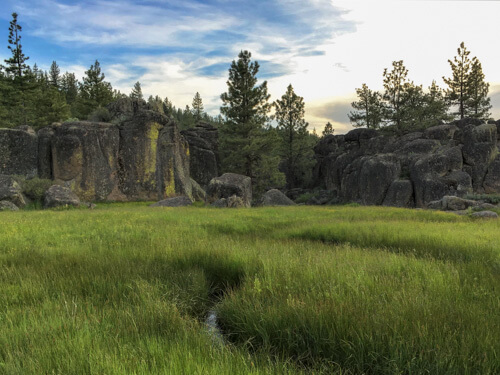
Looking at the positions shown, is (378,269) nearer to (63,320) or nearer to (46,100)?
(63,320)

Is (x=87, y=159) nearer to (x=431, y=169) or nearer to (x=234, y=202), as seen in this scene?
(x=234, y=202)

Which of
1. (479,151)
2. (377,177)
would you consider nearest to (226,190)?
(377,177)

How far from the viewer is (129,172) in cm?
2900

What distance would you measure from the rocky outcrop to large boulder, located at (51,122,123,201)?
10979 mm

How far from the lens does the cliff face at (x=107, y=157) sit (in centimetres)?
2670

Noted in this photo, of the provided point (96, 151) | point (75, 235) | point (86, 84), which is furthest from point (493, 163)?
point (86, 84)

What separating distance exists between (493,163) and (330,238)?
2546 centimetres

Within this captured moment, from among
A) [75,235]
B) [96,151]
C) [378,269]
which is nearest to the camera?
[378,269]

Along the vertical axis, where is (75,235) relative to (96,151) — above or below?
below

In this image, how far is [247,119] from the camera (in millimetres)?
34750

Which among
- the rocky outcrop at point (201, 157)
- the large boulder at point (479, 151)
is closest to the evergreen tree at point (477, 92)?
the large boulder at point (479, 151)

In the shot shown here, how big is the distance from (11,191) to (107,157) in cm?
861

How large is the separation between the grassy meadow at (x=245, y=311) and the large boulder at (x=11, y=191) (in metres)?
17.9

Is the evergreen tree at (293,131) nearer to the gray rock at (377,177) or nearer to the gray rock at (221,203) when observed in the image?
the gray rock at (377,177)
